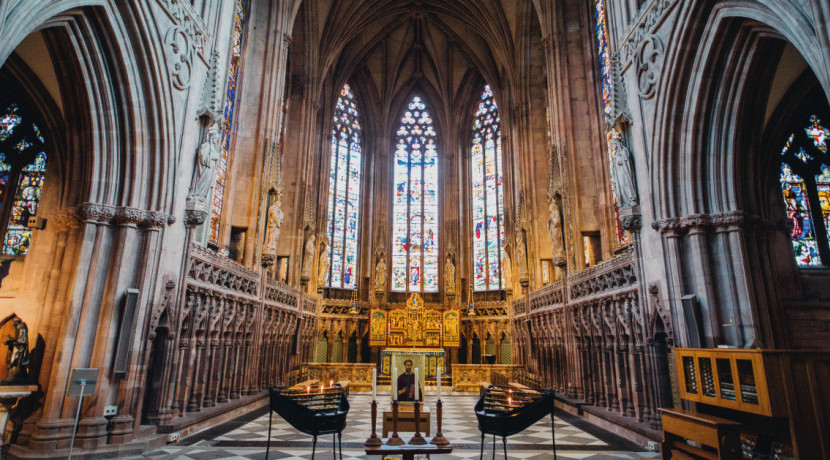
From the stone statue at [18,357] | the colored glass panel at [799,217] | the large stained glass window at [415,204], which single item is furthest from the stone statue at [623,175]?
the large stained glass window at [415,204]

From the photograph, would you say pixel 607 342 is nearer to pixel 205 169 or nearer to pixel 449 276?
pixel 205 169

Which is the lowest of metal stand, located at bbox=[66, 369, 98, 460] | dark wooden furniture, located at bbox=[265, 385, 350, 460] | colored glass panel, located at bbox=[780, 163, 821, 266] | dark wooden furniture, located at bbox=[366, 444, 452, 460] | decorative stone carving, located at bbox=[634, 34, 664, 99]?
dark wooden furniture, located at bbox=[366, 444, 452, 460]

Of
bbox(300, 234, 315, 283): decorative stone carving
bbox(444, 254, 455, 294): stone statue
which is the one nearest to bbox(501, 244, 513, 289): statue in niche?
bbox(444, 254, 455, 294): stone statue

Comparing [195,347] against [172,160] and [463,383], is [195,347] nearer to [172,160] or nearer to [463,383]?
[172,160]

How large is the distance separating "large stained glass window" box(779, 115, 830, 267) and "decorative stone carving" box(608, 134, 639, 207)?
3834mm

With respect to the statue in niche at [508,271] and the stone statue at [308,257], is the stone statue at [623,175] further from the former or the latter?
the stone statue at [308,257]

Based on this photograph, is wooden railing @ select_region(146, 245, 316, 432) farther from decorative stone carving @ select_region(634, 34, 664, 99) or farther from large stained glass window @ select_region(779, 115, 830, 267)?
large stained glass window @ select_region(779, 115, 830, 267)

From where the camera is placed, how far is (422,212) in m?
27.2

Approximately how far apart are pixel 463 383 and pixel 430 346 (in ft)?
10.1

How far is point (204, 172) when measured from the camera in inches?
362

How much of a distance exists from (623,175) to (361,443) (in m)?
7.12

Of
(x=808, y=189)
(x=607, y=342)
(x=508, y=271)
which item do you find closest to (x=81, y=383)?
(x=607, y=342)

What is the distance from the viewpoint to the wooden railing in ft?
28.7

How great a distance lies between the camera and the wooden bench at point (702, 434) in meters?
4.72
